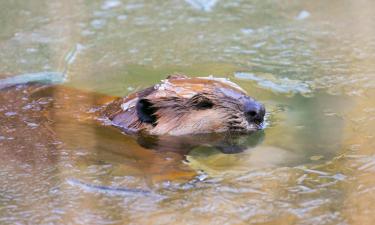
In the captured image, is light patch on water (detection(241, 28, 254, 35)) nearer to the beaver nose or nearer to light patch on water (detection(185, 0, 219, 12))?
light patch on water (detection(185, 0, 219, 12))

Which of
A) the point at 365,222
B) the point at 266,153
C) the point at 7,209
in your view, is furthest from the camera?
the point at 266,153

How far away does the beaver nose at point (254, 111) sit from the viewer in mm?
4461

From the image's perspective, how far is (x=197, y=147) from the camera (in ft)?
14.1

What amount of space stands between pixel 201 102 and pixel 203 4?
141 inches

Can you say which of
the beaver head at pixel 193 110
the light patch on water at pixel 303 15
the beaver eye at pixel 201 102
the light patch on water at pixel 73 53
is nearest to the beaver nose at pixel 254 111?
the beaver head at pixel 193 110

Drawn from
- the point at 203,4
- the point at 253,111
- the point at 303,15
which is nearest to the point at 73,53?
the point at 203,4

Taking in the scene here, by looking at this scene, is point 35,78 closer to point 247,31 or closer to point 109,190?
point 247,31

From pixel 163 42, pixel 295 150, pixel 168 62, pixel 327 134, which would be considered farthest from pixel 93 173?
pixel 163 42

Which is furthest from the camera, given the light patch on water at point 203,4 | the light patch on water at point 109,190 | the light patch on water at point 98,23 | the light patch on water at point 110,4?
the light patch on water at point 110,4

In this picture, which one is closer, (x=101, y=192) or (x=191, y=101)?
(x=101, y=192)

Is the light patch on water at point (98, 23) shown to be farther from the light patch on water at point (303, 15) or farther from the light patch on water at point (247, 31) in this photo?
the light patch on water at point (303, 15)

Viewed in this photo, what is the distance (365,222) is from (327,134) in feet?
4.28

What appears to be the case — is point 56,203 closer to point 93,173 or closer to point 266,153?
point 93,173

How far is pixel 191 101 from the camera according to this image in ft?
14.6
